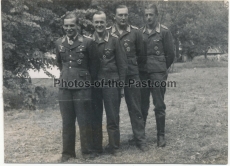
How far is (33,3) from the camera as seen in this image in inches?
181

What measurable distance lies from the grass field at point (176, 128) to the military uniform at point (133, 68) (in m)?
0.29

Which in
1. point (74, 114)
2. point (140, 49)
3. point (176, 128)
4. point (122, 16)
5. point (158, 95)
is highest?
point (122, 16)

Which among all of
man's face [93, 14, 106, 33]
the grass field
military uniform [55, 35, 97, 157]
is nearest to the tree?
the grass field

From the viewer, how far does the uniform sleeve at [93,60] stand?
12.3ft

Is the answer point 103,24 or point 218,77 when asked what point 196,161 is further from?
point 103,24

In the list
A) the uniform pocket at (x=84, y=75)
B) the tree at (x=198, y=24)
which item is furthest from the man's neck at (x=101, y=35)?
the tree at (x=198, y=24)

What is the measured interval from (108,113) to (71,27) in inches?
40.6

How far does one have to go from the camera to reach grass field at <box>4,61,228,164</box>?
4.03 m

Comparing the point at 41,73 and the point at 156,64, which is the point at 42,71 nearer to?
the point at 41,73

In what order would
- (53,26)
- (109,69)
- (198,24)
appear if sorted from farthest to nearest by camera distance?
1. (53,26)
2. (198,24)
3. (109,69)

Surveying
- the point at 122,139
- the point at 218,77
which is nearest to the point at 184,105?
the point at 218,77

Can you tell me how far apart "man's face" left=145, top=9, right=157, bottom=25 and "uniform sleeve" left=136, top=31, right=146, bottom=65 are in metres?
0.18

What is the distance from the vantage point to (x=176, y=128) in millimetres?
4797

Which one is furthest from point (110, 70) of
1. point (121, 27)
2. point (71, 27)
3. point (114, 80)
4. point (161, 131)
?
point (161, 131)
